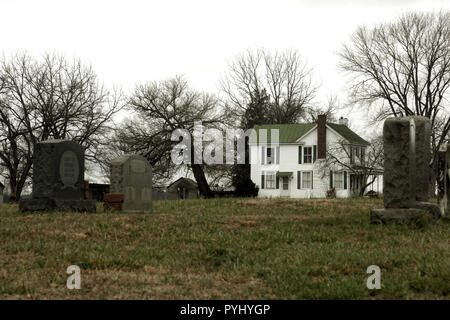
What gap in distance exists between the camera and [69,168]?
68.3 ft

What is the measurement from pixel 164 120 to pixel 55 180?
29.4 m

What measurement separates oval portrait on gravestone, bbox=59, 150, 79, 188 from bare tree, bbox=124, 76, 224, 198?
82.1 feet

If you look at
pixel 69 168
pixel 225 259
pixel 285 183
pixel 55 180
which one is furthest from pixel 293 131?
pixel 225 259

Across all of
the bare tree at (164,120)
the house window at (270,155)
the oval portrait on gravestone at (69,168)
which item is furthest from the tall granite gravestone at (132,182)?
the house window at (270,155)

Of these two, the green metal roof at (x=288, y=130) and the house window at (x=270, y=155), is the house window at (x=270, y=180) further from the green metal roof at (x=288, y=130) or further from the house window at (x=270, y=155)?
the green metal roof at (x=288, y=130)

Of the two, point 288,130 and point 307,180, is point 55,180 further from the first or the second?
point 288,130

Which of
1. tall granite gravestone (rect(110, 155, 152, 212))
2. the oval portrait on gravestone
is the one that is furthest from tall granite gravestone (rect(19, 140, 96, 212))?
tall granite gravestone (rect(110, 155, 152, 212))

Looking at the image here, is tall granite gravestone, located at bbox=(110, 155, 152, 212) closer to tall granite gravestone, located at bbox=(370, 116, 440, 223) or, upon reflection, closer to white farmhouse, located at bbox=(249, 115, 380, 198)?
tall granite gravestone, located at bbox=(370, 116, 440, 223)

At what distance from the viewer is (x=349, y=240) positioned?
12258 mm

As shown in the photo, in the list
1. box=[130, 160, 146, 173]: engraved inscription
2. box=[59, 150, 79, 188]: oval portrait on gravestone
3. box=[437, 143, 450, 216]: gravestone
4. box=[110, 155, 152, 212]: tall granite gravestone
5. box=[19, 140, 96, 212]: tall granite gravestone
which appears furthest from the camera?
box=[130, 160, 146, 173]: engraved inscription

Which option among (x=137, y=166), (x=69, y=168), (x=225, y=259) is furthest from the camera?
(x=137, y=166)

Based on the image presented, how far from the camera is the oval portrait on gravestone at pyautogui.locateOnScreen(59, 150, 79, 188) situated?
67.5 feet

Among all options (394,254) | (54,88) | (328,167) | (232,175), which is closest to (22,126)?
(54,88)

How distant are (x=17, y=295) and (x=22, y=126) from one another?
128 feet
